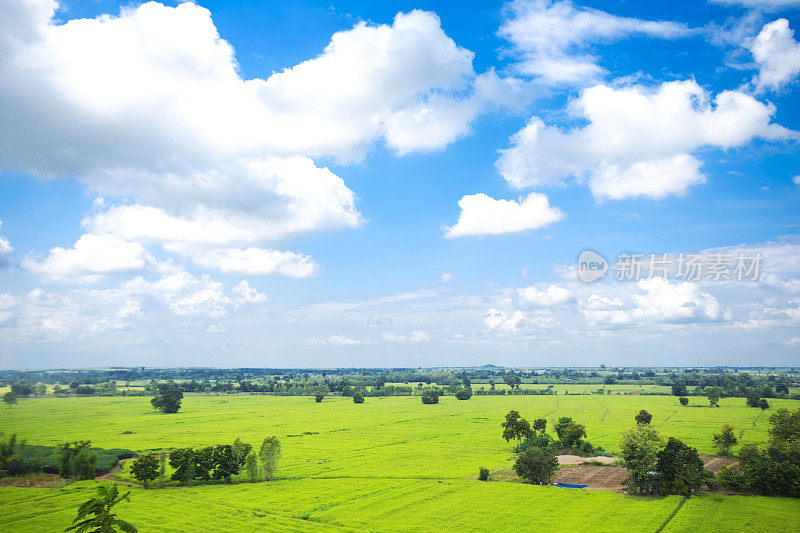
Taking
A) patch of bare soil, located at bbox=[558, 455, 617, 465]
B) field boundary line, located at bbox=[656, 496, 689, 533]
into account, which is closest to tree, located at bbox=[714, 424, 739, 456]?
patch of bare soil, located at bbox=[558, 455, 617, 465]

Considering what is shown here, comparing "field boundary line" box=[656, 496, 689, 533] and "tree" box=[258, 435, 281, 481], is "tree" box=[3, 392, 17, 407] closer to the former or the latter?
"tree" box=[258, 435, 281, 481]

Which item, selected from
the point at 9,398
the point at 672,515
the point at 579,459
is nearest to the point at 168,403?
the point at 9,398

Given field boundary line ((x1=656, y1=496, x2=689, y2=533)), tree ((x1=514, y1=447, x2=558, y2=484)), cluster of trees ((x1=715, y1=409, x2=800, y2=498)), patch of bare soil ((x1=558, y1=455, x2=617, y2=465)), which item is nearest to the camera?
field boundary line ((x1=656, y1=496, x2=689, y2=533))

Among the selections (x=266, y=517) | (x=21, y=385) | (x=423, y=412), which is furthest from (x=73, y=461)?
(x=21, y=385)

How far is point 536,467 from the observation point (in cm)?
6906

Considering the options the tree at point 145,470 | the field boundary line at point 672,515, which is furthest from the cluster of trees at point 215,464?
the field boundary line at point 672,515

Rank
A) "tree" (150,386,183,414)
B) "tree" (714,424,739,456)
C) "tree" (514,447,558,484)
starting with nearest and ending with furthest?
"tree" (514,447,558,484), "tree" (714,424,739,456), "tree" (150,386,183,414)

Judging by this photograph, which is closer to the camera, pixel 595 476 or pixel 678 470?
pixel 678 470

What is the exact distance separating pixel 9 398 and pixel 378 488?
6179 inches

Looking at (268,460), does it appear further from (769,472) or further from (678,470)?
(769,472)

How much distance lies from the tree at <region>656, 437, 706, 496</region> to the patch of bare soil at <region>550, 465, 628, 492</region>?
606cm

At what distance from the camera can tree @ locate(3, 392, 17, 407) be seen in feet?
503

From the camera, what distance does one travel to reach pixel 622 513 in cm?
5388

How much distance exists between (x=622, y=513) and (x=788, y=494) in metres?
25.0
